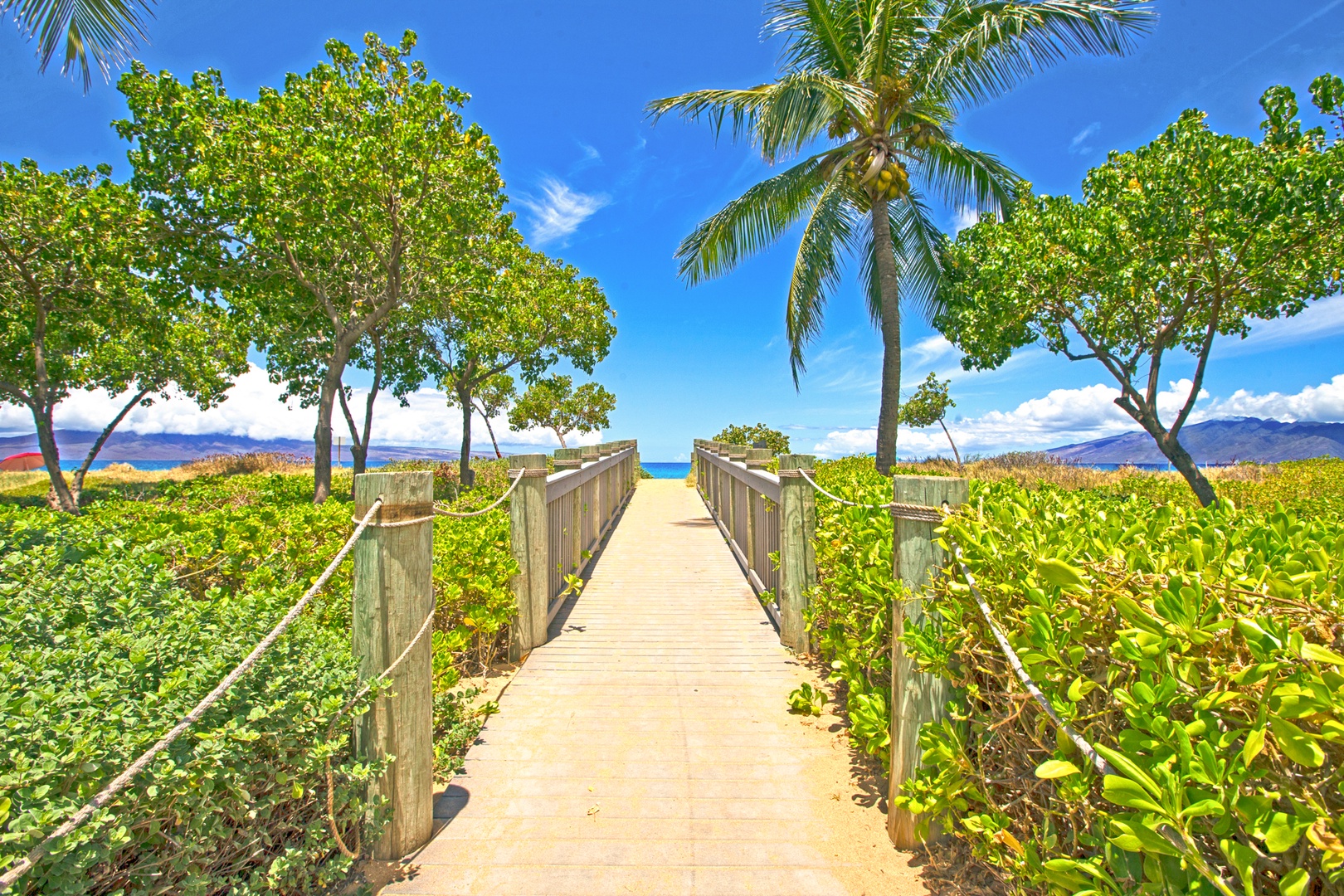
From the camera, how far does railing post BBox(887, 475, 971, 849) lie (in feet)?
7.45

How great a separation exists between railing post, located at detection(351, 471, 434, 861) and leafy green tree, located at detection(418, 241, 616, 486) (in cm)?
1316

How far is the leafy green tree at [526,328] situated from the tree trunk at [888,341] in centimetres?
874

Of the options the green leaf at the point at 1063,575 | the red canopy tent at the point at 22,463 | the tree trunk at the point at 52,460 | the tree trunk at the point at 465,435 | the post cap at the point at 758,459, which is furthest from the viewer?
the red canopy tent at the point at 22,463

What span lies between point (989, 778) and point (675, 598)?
4.03m

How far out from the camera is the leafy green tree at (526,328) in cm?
1689

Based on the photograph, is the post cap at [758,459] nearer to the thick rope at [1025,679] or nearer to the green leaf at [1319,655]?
the thick rope at [1025,679]

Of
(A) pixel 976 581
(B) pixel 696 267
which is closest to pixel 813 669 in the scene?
(A) pixel 976 581

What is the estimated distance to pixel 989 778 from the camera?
6.18 ft

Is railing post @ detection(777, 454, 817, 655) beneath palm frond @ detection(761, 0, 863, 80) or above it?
beneath

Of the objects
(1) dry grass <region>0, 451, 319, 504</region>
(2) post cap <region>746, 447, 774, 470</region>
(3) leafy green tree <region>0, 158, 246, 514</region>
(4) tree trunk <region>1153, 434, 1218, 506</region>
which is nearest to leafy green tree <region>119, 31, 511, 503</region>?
(3) leafy green tree <region>0, 158, 246, 514</region>

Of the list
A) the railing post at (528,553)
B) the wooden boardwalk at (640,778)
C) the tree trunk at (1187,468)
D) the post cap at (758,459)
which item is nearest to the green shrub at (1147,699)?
the wooden boardwalk at (640,778)

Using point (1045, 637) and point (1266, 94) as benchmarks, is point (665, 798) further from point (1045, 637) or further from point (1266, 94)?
point (1266, 94)

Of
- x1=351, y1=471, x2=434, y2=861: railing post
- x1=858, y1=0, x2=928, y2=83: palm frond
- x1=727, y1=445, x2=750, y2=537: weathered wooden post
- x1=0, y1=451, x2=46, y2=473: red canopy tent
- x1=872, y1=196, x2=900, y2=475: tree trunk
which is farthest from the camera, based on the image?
x1=0, y1=451, x2=46, y2=473: red canopy tent

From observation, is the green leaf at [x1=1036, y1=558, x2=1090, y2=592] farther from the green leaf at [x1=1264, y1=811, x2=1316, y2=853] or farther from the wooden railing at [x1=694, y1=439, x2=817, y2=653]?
the wooden railing at [x1=694, y1=439, x2=817, y2=653]
